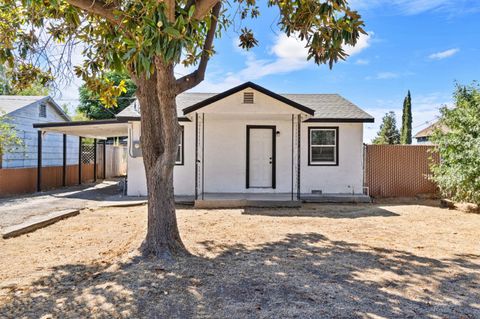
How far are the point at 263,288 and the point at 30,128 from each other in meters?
15.6

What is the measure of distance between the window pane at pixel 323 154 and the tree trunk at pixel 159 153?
7252mm

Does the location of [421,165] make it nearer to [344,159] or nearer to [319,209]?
[344,159]

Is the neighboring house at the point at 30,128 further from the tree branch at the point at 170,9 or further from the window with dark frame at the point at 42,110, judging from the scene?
the tree branch at the point at 170,9

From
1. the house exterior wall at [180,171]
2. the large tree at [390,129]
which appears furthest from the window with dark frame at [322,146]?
the large tree at [390,129]

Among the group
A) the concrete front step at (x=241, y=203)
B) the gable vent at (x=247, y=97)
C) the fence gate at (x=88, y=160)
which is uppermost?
the gable vent at (x=247, y=97)

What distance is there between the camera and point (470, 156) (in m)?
8.59

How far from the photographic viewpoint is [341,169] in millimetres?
11117

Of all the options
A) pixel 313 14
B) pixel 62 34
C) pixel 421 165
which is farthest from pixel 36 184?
pixel 421 165

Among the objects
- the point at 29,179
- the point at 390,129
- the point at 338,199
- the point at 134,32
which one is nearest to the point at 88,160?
the point at 29,179

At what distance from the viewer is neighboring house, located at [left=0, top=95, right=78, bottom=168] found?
1398 cm

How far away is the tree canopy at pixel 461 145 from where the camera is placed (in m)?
8.61

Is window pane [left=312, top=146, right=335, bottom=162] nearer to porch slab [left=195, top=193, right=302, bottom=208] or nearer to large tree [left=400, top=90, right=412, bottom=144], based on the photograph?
porch slab [left=195, top=193, right=302, bottom=208]

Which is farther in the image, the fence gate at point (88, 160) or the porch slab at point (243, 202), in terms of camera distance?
the fence gate at point (88, 160)

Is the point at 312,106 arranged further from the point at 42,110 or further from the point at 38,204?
the point at 42,110
